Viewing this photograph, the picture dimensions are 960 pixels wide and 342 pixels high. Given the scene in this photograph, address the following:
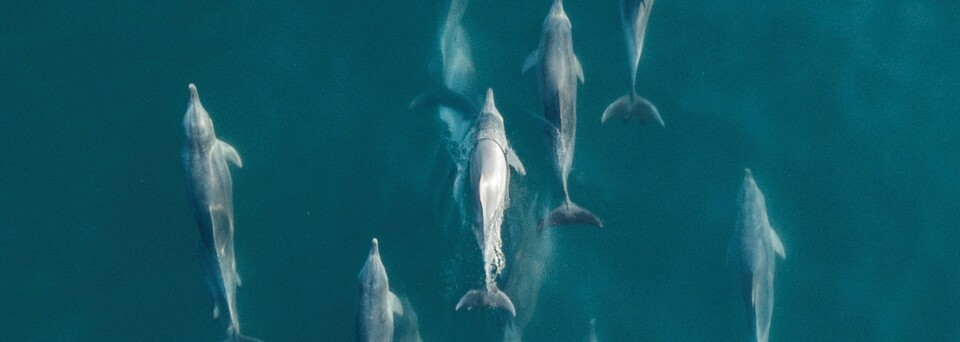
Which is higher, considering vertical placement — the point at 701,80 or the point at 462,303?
the point at 701,80

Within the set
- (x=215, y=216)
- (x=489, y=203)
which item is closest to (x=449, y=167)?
(x=489, y=203)

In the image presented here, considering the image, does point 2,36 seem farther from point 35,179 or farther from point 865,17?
point 865,17

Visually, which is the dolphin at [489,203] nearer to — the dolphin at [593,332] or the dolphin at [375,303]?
the dolphin at [375,303]

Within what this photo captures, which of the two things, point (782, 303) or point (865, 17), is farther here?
point (865, 17)

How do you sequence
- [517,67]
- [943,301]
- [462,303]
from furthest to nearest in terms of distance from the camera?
[517,67] < [943,301] < [462,303]

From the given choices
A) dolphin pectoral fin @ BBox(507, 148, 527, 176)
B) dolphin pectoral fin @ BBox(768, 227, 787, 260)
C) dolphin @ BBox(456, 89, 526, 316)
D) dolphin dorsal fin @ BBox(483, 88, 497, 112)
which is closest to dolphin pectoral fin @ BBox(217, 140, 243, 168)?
dolphin @ BBox(456, 89, 526, 316)

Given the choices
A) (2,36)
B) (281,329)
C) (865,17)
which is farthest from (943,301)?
(2,36)

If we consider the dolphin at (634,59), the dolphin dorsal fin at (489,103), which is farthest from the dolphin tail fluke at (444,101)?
the dolphin at (634,59)
